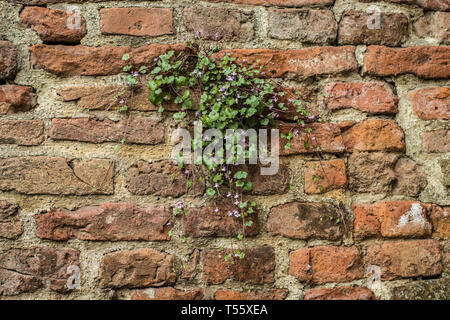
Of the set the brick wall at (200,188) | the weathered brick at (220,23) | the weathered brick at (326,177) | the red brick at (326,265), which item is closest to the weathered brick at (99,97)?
the brick wall at (200,188)

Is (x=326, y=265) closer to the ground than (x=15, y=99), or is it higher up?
closer to the ground

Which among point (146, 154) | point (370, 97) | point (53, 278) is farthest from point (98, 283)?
point (370, 97)

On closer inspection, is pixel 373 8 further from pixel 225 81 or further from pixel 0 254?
pixel 0 254

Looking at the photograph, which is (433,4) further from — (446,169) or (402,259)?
(402,259)

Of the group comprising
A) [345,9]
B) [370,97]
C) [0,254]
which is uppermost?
[345,9]

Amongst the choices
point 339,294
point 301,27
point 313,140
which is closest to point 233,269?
point 339,294

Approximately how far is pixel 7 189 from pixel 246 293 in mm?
764

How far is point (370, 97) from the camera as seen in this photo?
43.6 inches

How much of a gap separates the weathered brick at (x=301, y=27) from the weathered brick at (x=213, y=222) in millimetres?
556

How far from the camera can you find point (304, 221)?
42.4 inches

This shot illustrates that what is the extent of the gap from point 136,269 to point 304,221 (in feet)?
1.69

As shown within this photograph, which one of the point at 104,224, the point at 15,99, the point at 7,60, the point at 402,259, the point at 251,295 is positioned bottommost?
the point at 251,295

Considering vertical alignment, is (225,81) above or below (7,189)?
above

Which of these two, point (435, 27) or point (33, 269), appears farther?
point (435, 27)
